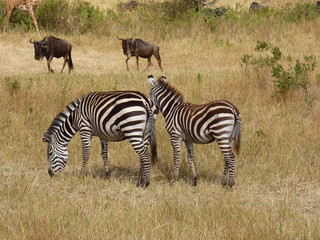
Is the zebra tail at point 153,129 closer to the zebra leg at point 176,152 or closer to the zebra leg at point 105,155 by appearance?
the zebra leg at point 176,152

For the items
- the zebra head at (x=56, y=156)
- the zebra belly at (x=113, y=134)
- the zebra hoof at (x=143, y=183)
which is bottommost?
the zebra hoof at (x=143, y=183)

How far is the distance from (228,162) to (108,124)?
62.0 inches

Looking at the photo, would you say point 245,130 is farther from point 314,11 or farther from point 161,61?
point 314,11

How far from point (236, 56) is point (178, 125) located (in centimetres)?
1174

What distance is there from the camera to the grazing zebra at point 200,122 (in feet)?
23.4

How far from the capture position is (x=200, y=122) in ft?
23.9

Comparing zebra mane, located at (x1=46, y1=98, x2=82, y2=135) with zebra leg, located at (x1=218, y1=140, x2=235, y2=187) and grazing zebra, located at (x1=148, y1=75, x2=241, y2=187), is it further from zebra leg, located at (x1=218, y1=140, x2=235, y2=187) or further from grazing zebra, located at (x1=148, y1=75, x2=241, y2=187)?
zebra leg, located at (x1=218, y1=140, x2=235, y2=187)

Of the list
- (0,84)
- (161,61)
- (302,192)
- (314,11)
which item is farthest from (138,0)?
(302,192)

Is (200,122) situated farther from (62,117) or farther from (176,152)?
(62,117)

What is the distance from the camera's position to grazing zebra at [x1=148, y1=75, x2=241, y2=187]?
714 centimetres

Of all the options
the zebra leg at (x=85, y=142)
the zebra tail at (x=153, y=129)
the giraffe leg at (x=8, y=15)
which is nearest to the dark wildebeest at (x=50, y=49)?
the giraffe leg at (x=8, y=15)

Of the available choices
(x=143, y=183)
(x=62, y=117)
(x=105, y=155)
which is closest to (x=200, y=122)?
(x=143, y=183)

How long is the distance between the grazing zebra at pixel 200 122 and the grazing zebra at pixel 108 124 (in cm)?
26

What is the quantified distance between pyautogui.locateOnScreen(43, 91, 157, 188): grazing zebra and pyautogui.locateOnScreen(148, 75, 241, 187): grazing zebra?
26 centimetres
